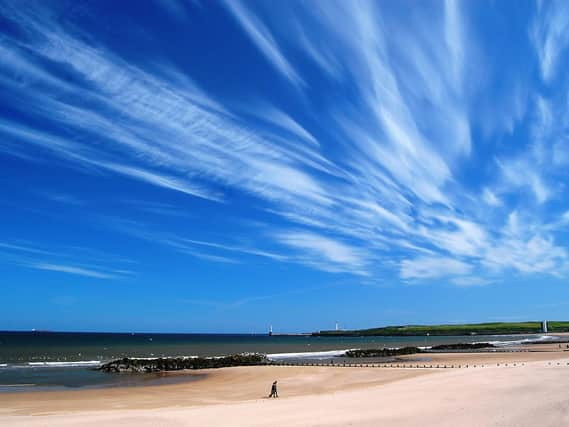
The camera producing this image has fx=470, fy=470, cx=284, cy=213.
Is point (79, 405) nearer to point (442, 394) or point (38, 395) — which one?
point (38, 395)

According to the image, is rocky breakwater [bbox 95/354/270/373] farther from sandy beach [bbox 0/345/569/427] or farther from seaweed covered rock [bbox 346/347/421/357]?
seaweed covered rock [bbox 346/347/421/357]

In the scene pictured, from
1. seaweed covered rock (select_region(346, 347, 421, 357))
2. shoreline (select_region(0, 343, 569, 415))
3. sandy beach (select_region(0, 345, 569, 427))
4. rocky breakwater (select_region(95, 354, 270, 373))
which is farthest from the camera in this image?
seaweed covered rock (select_region(346, 347, 421, 357))

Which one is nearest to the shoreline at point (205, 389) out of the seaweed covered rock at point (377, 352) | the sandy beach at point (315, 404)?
the sandy beach at point (315, 404)

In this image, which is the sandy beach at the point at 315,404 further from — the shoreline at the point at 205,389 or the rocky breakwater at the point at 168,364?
the rocky breakwater at the point at 168,364

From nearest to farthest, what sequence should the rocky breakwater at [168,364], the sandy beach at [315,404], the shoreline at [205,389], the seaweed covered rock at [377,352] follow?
the sandy beach at [315,404] → the shoreline at [205,389] → the rocky breakwater at [168,364] → the seaweed covered rock at [377,352]

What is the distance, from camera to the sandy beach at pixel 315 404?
19422 mm

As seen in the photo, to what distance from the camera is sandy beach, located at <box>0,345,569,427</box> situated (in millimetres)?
19422

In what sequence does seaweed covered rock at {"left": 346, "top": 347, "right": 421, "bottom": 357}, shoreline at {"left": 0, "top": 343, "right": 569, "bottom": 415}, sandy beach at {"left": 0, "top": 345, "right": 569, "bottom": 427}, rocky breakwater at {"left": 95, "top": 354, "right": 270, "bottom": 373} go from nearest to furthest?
1. sandy beach at {"left": 0, "top": 345, "right": 569, "bottom": 427}
2. shoreline at {"left": 0, "top": 343, "right": 569, "bottom": 415}
3. rocky breakwater at {"left": 95, "top": 354, "right": 270, "bottom": 373}
4. seaweed covered rock at {"left": 346, "top": 347, "right": 421, "bottom": 357}

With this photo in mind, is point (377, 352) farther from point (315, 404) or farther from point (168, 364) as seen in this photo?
point (315, 404)

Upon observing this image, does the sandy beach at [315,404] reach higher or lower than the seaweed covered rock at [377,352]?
higher

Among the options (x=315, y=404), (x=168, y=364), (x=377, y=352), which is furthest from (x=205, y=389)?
(x=377, y=352)

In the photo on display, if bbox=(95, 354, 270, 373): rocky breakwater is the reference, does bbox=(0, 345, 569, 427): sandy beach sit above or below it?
above

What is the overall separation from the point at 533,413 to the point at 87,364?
173 ft

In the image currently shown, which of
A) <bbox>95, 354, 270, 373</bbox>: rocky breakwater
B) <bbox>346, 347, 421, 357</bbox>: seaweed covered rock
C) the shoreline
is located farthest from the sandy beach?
<bbox>346, 347, 421, 357</bbox>: seaweed covered rock
